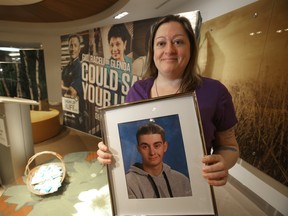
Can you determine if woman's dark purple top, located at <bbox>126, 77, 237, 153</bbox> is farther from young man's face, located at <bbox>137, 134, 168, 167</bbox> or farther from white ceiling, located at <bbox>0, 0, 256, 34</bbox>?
white ceiling, located at <bbox>0, 0, 256, 34</bbox>

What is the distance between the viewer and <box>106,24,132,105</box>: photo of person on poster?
6.23 ft

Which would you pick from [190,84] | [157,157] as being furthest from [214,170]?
[190,84]

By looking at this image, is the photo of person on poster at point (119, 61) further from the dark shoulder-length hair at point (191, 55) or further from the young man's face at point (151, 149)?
the young man's face at point (151, 149)

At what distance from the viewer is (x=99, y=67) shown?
7.14 feet

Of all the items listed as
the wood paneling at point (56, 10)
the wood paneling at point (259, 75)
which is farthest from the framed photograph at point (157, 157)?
the wood paneling at point (56, 10)

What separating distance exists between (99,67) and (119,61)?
1.07 ft

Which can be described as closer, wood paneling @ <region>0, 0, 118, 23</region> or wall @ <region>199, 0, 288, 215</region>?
wall @ <region>199, 0, 288, 215</region>

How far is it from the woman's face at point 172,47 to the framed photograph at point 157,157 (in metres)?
0.14

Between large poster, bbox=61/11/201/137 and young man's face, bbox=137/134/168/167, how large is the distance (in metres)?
1.13

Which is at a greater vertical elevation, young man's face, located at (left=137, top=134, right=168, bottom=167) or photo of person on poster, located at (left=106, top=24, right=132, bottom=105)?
photo of person on poster, located at (left=106, top=24, right=132, bottom=105)

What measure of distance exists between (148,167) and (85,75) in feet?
6.43

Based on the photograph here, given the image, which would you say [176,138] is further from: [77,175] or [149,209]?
[77,175]

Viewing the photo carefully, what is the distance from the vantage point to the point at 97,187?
1.12 metres

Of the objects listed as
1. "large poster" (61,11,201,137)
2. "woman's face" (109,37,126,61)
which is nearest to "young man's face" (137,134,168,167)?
"large poster" (61,11,201,137)
